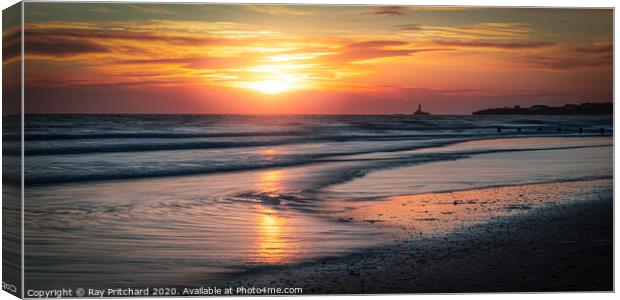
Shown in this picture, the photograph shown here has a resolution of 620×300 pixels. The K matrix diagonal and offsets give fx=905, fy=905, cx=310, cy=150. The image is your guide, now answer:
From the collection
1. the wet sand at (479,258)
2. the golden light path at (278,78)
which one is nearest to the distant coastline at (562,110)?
the wet sand at (479,258)

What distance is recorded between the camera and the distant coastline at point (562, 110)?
845 centimetres

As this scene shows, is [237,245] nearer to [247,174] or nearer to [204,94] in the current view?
[204,94]

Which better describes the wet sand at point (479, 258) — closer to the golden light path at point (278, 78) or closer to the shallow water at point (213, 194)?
the shallow water at point (213, 194)

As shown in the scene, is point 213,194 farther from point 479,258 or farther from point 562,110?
point 562,110

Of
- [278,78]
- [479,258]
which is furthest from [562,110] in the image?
[278,78]

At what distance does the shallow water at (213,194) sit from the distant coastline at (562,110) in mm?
A: 141

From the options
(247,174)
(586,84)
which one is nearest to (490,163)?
(247,174)

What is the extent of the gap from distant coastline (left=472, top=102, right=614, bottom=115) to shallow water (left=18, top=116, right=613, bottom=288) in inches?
5.5

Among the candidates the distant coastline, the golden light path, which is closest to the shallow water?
the distant coastline

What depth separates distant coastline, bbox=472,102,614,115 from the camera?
27.7 ft

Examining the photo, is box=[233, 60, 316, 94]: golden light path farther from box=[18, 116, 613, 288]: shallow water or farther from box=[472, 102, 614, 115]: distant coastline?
box=[472, 102, 614, 115]: distant coastline

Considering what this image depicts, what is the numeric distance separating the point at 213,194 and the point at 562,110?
3.71 m

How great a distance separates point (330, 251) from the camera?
7.00 metres

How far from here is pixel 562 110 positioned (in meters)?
8.89
